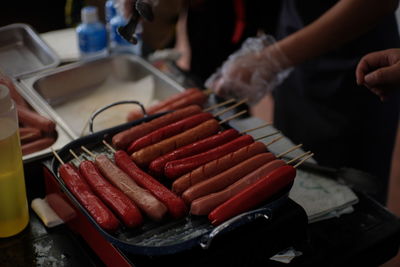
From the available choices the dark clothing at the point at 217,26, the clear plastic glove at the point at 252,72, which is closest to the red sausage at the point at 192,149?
the clear plastic glove at the point at 252,72

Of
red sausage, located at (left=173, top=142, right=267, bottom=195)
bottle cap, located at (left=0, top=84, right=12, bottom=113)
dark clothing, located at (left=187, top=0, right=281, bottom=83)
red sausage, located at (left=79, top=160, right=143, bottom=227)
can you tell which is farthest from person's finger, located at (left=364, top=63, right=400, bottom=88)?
dark clothing, located at (left=187, top=0, right=281, bottom=83)

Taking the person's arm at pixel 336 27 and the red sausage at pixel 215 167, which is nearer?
the red sausage at pixel 215 167

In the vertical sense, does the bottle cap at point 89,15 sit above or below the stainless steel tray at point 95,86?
above

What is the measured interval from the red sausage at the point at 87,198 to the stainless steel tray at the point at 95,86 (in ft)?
2.40

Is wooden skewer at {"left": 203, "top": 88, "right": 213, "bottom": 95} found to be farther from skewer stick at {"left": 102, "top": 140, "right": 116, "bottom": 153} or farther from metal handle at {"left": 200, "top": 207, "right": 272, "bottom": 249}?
metal handle at {"left": 200, "top": 207, "right": 272, "bottom": 249}

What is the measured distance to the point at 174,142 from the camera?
68.9 inches

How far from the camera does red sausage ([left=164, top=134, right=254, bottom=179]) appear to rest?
1.63 m

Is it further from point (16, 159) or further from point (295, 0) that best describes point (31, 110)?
point (295, 0)

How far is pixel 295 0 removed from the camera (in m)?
2.75

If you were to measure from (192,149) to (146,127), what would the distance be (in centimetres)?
21

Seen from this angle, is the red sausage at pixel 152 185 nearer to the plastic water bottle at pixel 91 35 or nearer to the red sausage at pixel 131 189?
the red sausage at pixel 131 189

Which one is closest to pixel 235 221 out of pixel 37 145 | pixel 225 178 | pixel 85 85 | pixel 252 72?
pixel 225 178

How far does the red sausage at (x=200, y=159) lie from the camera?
163cm

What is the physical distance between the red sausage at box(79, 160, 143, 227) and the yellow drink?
20 centimetres
